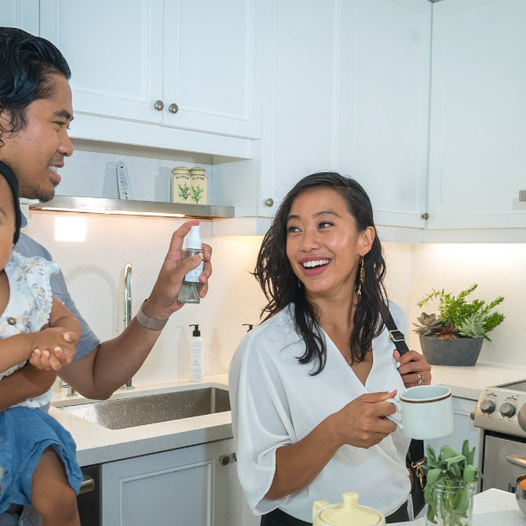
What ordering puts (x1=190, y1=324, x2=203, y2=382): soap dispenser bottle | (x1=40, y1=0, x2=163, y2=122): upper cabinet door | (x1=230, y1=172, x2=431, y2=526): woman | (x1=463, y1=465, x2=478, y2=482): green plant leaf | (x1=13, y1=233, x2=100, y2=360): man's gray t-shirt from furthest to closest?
(x1=190, y1=324, x2=203, y2=382): soap dispenser bottle → (x1=40, y1=0, x2=163, y2=122): upper cabinet door → (x1=230, y1=172, x2=431, y2=526): woman → (x1=13, y1=233, x2=100, y2=360): man's gray t-shirt → (x1=463, y1=465, x2=478, y2=482): green plant leaf

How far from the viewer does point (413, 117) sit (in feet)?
9.81

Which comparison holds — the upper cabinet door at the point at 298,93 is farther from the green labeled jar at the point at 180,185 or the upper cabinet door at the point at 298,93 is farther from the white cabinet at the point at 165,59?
the green labeled jar at the point at 180,185

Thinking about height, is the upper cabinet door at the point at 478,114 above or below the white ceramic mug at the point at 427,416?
above

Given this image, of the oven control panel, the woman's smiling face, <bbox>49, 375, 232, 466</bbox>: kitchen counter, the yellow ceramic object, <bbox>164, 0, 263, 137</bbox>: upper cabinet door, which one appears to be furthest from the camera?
the oven control panel

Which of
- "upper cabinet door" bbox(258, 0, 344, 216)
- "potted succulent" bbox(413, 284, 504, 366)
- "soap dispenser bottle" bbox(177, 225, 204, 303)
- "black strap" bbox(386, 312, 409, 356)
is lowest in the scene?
"potted succulent" bbox(413, 284, 504, 366)

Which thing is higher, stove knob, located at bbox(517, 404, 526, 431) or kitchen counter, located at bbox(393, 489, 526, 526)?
kitchen counter, located at bbox(393, 489, 526, 526)

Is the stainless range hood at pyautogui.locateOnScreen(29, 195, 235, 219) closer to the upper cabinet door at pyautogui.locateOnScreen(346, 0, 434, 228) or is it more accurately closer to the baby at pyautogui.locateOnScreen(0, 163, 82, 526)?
the upper cabinet door at pyautogui.locateOnScreen(346, 0, 434, 228)

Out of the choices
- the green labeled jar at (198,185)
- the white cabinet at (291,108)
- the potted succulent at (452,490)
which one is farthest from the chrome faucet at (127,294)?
the potted succulent at (452,490)

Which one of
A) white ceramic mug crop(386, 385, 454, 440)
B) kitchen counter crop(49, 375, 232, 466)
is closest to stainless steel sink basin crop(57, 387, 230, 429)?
kitchen counter crop(49, 375, 232, 466)

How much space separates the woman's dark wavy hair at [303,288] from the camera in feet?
5.43

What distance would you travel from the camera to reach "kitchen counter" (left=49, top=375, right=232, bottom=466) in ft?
5.81

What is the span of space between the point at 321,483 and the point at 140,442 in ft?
2.00

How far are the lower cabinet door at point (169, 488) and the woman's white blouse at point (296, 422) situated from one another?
504mm

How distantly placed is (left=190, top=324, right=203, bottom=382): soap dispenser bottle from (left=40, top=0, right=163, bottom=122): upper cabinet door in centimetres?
92
